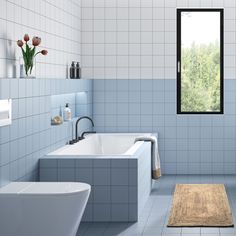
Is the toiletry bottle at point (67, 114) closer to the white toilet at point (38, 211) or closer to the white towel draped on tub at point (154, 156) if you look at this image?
the white towel draped on tub at point (154, 156)

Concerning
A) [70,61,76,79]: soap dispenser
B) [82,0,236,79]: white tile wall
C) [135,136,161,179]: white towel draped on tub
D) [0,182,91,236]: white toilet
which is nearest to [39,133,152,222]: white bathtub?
[0,182,91,236]: white toilet

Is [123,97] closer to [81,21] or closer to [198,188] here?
[81,21]

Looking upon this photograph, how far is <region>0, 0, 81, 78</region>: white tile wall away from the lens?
15.7 feet

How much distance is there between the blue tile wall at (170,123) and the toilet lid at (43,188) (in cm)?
Result: 350

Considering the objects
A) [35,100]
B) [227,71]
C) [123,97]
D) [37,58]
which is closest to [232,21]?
[227,71]

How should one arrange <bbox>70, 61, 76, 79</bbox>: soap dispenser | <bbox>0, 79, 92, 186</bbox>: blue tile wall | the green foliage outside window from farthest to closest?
the green foliage outside window, <bbox>70, 61, 76, 79</bbox>: soap dispenser, <bbox>0, 79, 92, 186</bbox>: blue tile wall

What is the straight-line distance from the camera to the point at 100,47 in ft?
25.6

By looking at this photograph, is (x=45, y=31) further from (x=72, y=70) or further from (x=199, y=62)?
(x=199, y=62)

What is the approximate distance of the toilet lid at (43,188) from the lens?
400cm

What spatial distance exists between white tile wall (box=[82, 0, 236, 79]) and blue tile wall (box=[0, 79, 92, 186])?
1757 mm

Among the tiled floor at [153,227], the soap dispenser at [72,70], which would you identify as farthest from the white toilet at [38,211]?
the soap dispenser at [72,70]

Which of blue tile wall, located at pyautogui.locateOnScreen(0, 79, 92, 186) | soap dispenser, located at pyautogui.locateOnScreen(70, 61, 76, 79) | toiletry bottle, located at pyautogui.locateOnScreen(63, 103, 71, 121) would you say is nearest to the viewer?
blue tile wall, located at pyautogui.locateOnScreen(0, 79, 92, 186)

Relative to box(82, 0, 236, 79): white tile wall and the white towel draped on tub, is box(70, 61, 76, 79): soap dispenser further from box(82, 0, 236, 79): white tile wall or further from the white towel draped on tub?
the white towel draped on tub

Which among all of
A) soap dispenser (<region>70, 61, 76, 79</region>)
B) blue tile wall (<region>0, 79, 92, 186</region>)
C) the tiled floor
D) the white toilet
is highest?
soap dispenser (<region>70, 61, 76, 79</region>)
